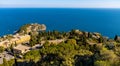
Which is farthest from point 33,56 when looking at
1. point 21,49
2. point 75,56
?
point 21,49

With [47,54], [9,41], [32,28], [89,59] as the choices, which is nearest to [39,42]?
[9,41]

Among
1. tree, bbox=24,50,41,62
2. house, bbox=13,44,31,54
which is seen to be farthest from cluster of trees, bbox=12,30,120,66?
house, bbox=13,44,31,54

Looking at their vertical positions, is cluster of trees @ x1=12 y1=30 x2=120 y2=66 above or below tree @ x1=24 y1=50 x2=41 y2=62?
above

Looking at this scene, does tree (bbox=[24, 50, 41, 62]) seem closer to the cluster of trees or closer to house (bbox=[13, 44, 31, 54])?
the cluster of trees

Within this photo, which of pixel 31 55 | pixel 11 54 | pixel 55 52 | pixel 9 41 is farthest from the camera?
pixel 9 41

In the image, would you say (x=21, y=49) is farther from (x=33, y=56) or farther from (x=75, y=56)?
(x=75, y=56)

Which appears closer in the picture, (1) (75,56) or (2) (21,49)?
(1) (75,56)

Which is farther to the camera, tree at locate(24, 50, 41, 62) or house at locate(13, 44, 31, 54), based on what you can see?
house at locate(13, 44, 31, 54)

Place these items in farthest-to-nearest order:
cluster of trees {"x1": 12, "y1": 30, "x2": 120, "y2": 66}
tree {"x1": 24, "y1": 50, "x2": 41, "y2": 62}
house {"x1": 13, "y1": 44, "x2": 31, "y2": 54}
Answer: house {"x1": 13, "y1": 44, "x2": 31, "y2": 54}, tree {"x1": 24, "y1": 50, "x2": 41, "y2": 62}, cluster of trees {"x1": 12, "y1": 30, "x2": 120, "y2": 66}

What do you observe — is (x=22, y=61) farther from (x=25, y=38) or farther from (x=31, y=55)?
(x=25, y=38)

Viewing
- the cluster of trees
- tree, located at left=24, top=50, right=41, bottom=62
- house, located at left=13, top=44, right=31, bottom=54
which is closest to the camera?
the cluster of trees

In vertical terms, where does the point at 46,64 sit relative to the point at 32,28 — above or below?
above
